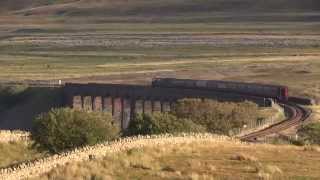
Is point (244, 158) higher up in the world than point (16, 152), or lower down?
higher up

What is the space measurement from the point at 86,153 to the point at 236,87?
2562 inches

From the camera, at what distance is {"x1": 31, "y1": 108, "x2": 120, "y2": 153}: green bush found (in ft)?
124

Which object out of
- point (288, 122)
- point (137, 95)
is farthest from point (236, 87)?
point (288, 122)

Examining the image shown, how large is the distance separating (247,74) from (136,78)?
54.6ft

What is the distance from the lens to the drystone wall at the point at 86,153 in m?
26.1

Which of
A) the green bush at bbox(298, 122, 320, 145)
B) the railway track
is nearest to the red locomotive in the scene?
the railway track

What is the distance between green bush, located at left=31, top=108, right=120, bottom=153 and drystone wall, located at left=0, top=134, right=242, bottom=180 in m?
3.71

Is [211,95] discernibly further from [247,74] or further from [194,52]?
[194,52]

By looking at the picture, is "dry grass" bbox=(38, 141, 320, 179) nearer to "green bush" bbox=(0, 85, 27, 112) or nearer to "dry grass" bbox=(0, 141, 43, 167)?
"dry grass" bbox=(0, 141, 43, 167)

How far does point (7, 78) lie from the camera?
132 m

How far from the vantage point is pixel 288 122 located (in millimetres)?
63875

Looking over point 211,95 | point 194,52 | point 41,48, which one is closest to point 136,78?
point 211,95

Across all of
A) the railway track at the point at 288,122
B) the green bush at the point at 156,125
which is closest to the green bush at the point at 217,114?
the railway track at the point at 288,122

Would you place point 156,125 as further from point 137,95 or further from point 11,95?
point 11,95
